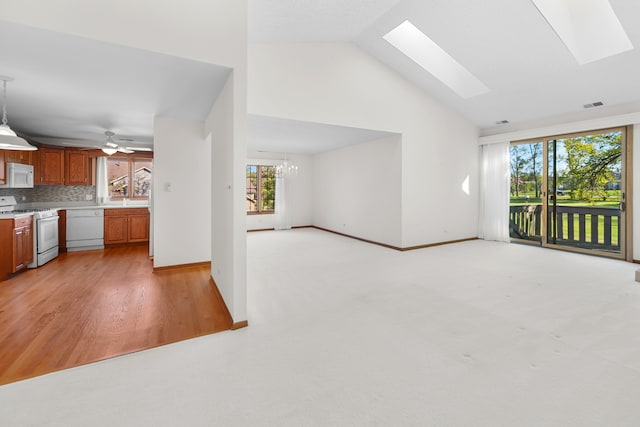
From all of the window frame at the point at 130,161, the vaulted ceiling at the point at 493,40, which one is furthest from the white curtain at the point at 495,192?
the window frame at the point at 130,161

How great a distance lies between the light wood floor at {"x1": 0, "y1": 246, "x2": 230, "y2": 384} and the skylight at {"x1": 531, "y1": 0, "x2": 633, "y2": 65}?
547 cm

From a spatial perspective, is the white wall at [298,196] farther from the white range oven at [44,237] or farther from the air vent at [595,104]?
the air vent at [595,104]

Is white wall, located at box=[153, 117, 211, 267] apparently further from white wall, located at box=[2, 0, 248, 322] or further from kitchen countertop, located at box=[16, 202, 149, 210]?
kitchen countertop, located at box=[16, 202, 149, 210]

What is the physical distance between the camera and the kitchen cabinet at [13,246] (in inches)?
145

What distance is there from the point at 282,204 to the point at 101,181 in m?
4.30

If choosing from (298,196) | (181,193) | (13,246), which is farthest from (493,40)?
(13,246)

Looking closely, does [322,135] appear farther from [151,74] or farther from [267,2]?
[151,74]

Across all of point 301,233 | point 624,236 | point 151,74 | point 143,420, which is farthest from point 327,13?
point 624,236

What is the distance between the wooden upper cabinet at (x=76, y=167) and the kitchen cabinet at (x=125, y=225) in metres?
0.89

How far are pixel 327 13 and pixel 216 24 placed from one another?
203 cm

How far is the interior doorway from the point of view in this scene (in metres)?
4.90

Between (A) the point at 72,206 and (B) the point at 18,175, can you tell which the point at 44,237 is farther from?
(A) the point at 72,206

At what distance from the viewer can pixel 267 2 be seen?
323cm

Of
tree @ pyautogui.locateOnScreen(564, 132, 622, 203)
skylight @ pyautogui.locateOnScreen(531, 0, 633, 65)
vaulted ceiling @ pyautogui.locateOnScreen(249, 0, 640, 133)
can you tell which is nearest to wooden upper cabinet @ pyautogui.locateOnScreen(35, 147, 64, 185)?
vaulted ceiling @ pyautogui.locateOnScreen(249, 0, 640, 133)
